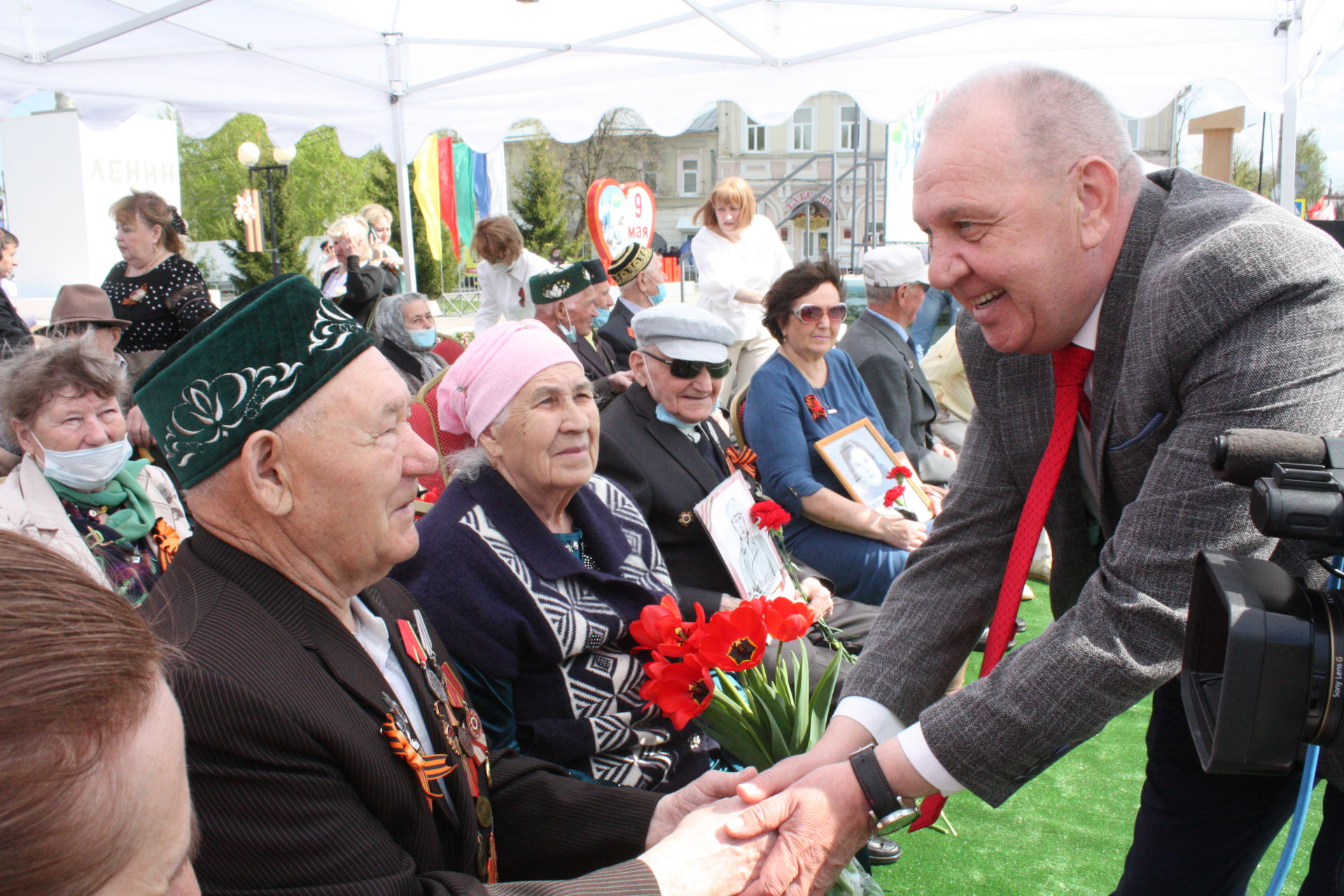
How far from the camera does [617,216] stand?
11.1 metres

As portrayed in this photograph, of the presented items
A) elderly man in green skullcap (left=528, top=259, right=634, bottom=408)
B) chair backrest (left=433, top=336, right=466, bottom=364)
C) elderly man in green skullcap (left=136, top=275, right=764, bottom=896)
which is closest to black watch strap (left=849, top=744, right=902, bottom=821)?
elderly man in green skullcap (left=136, top=275, right=764, bottom=896)

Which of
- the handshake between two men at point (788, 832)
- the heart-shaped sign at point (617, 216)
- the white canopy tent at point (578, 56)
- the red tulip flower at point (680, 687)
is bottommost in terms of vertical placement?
the handshake between two men at point (788, 832)

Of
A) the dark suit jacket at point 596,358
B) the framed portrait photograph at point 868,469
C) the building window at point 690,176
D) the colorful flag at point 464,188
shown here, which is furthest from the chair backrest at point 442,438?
the building window at point 690,176

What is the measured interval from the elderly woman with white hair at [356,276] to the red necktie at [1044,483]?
20.3 feet

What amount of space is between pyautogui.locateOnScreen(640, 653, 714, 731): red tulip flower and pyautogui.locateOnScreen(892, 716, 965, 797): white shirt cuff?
1.54ft

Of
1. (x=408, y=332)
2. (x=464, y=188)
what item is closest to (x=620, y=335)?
(x=408, y=332)

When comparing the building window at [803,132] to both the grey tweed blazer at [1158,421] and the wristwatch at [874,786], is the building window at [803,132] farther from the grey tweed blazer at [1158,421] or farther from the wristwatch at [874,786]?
the wristwatch at [874,786]

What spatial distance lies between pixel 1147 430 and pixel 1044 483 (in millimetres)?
252

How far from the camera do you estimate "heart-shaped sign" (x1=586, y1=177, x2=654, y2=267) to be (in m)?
10.3

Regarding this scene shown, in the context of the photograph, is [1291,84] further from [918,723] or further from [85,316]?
[85,316]

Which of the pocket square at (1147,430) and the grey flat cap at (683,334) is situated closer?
the pocket square at (1147,430)

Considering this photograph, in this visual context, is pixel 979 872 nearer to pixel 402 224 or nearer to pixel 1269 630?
pixel 1269 630

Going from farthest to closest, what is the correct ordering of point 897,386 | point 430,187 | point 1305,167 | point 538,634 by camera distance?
point 430,187, point 1305,167, point 897,386, point 538,634

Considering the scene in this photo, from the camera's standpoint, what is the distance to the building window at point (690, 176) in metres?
50.7
